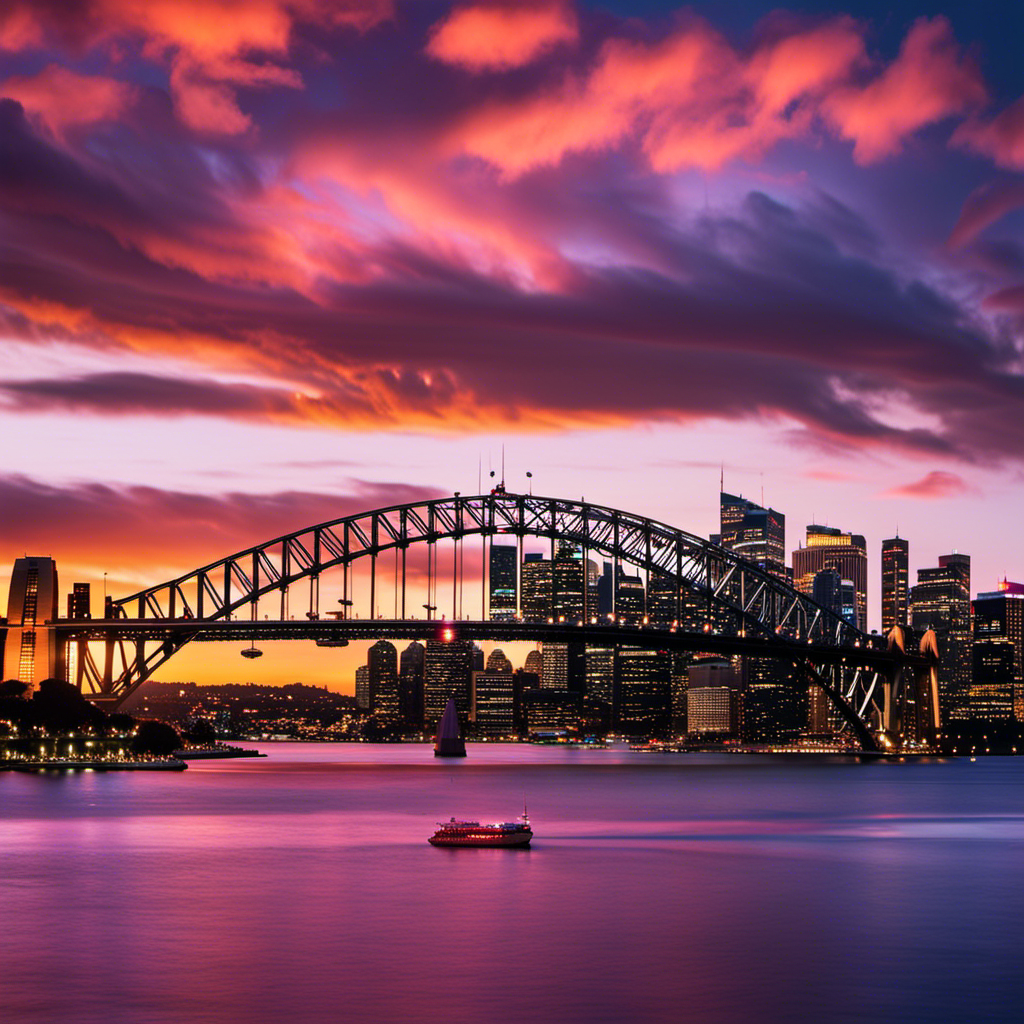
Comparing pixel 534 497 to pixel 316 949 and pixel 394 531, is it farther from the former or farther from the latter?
pixel 316 949

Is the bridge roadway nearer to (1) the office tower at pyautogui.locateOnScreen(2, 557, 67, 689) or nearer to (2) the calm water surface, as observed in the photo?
(1) the office tower at pyautogui.locateOnScreen(2, 557, 67, 689)

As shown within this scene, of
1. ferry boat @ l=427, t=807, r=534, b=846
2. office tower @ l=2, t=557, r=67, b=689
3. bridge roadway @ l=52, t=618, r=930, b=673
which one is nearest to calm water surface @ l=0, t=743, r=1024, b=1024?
ferry boat @ l=427, t=807, r=534, b=846

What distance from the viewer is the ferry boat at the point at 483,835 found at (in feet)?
241

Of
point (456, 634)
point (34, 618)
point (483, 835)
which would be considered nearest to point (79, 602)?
point (34, 618)

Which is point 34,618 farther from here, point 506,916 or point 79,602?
point 506,916

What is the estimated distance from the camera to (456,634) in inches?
5969

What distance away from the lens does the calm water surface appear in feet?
125

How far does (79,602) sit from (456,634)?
46.8 metres

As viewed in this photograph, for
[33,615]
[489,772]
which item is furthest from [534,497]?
[33,615]

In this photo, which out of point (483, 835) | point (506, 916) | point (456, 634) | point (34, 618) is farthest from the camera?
point (34, 618)

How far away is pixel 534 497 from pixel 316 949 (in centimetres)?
12513

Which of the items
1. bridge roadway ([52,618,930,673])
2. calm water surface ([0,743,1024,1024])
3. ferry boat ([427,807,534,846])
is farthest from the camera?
bridge roadway ([52,618,930,673])

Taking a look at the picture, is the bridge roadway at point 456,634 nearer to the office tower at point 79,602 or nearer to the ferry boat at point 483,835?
the office tower at point 79,602

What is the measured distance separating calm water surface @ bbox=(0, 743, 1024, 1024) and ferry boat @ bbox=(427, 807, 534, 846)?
1348mm
